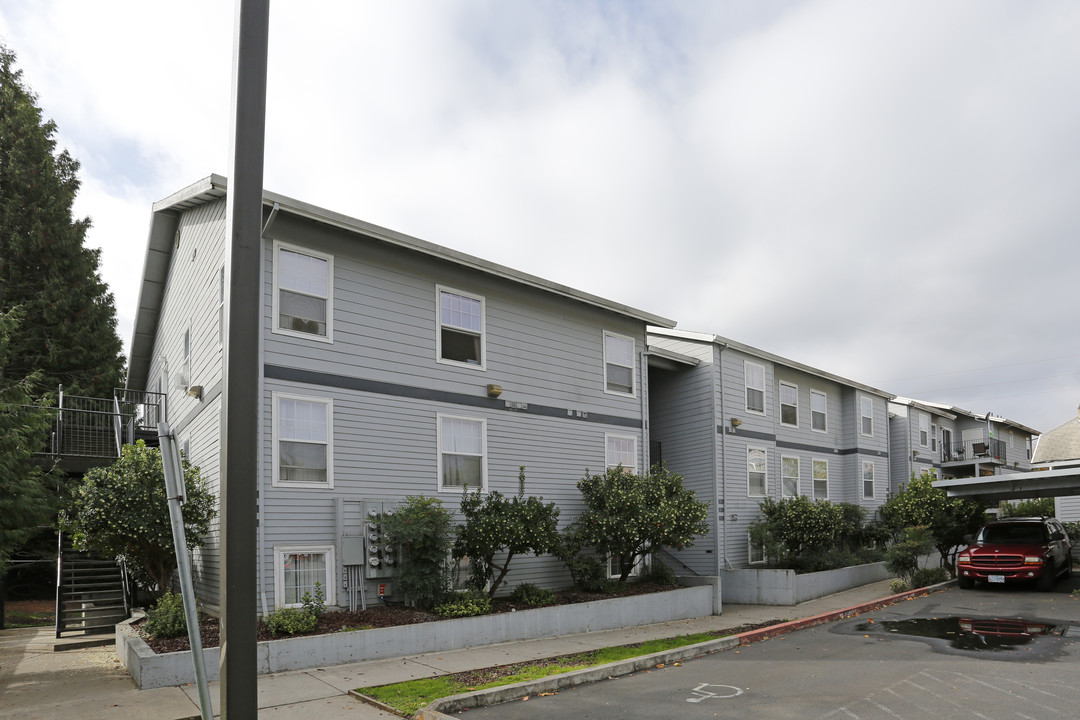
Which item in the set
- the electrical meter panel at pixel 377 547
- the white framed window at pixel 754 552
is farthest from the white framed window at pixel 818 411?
the electrical meter panel at pixel 377 547

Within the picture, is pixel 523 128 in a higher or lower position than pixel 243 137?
higher

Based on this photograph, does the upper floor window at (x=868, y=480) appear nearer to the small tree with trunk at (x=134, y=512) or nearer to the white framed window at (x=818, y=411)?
the white framed window at (x=818, y=411)

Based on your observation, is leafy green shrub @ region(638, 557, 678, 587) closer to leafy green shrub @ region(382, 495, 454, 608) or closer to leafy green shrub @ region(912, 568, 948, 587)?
leafy green shrub @ region(382, 495, 454, 608)

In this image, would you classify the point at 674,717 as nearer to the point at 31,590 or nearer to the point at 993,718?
the point at 993,718

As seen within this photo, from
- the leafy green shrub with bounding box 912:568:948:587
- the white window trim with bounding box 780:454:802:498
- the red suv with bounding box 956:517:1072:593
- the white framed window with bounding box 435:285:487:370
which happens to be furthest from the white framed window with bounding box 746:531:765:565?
the white framed window with bounding box 435:285:487:370

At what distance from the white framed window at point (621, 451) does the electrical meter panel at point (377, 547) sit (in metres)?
6.55

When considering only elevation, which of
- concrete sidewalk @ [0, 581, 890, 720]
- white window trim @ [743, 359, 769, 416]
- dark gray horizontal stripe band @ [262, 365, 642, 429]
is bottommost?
concrete sidewalk @ [0, 581, 890, 720]

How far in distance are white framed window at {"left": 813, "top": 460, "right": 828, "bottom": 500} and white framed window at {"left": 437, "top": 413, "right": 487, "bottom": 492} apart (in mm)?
15405

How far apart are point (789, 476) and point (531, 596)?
530 inches

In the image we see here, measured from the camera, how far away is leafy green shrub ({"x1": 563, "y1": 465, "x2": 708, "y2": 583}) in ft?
53.3

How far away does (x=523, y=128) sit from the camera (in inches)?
464

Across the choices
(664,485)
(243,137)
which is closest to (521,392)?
(664,485)

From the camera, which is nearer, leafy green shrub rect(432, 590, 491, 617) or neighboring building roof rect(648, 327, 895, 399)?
leafy green shrub rect(432, 590, 491, 617)

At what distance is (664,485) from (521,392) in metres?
3.91
